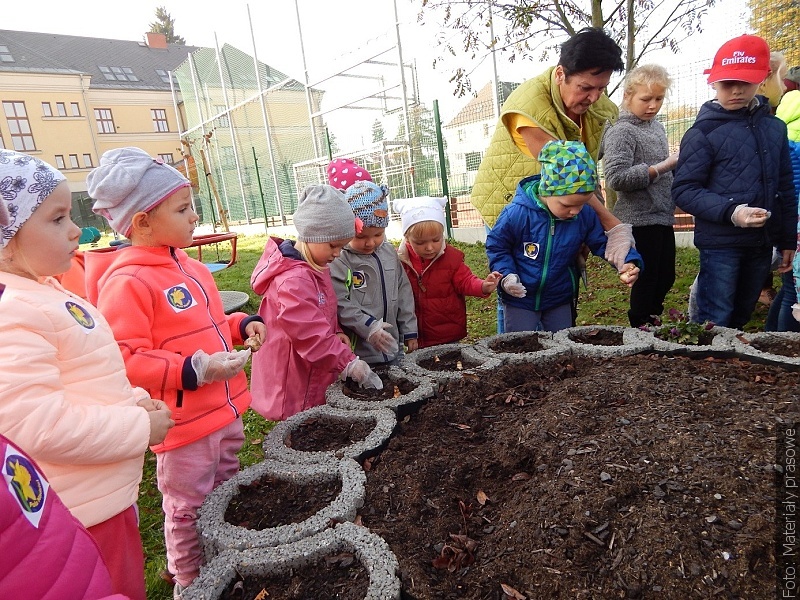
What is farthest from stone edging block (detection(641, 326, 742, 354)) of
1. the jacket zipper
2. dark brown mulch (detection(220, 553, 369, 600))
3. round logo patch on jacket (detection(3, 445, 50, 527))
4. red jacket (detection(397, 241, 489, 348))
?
round logo patch on jacket (detection(3, 445, 50, 527))

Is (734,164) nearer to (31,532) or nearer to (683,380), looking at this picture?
(683,380)

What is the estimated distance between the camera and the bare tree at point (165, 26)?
5103cm

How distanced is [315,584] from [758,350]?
1982 mm

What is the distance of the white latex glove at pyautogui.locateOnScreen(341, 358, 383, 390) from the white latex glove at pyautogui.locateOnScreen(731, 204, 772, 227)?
1962mm

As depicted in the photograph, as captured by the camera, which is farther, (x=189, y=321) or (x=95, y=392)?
(x=189, y=321)

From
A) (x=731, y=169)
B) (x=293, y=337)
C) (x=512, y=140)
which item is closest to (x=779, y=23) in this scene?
(x=731, y=169)

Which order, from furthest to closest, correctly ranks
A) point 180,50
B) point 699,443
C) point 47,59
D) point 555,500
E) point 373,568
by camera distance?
point 180,50
point 47,59
point 699,443
point 555,500
point 373,568

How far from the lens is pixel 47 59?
105ft

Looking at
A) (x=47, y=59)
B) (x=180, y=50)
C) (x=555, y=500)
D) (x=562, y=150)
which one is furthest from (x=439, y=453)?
(x=180, y=50)

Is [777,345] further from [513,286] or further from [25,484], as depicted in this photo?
[25,484]

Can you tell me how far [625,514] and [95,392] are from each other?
4.50 feet

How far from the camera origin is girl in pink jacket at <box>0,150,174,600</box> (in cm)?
114

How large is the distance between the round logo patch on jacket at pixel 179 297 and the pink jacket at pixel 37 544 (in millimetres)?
951

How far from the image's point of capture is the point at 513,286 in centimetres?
252
